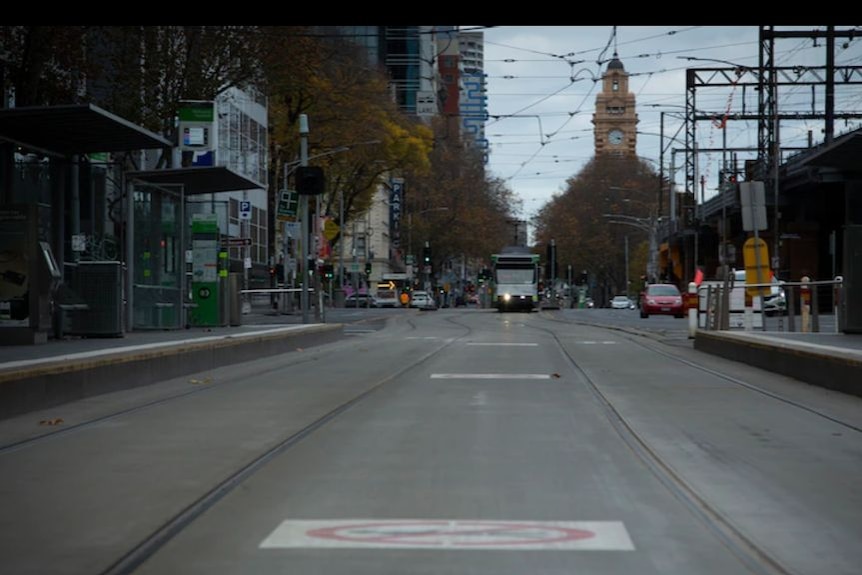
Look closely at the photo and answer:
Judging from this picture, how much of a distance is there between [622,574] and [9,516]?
3.50m

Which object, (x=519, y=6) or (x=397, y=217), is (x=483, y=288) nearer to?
(x=397, y=217)

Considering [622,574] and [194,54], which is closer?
[622,574]

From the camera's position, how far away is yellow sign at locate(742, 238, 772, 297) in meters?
25.8

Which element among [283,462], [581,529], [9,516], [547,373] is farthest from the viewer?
[547,373]

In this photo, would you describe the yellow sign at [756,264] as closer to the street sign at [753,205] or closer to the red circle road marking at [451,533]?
the street sign at [753,205]

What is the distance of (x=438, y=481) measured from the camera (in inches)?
353

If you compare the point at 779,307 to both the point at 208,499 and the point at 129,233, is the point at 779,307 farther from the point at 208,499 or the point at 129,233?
the point at 208,499

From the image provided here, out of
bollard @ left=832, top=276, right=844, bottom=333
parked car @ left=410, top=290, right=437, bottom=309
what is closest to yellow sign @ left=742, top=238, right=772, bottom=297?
bollard @ left=832, top=276, right=844, bottom=333

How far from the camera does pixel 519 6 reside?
13.4m

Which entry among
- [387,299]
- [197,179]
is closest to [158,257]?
[197,179]

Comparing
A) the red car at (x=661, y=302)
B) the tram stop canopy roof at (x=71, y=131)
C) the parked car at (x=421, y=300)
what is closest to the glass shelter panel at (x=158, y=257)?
the tram stop canopy roof at (x=71, y=131)

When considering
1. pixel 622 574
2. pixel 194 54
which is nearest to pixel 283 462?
pixel 622 574

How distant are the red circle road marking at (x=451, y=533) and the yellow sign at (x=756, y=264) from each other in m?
18.9

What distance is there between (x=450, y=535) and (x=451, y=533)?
0.17 ft
